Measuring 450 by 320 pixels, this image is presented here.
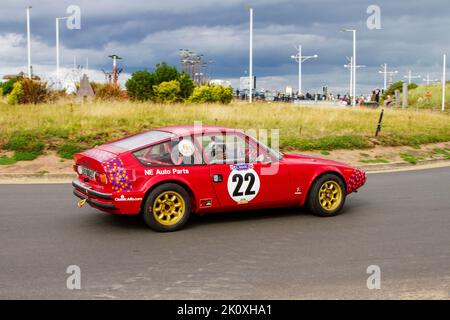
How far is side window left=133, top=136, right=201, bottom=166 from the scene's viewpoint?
777cm

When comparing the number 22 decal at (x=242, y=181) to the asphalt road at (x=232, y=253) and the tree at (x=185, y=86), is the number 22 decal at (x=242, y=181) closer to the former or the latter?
the asphalt road at (x=232, y=253)

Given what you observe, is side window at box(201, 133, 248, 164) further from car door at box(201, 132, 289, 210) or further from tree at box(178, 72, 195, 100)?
tree at box(178, 72, 195, 100)

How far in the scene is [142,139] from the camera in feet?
27.1

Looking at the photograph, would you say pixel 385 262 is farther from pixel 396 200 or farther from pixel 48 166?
pixel 48 166

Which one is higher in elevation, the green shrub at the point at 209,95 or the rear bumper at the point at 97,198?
the green shrub at the point at 209,95

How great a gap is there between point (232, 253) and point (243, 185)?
1.59 m

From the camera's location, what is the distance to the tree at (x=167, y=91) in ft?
125

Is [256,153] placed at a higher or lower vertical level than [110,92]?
lower

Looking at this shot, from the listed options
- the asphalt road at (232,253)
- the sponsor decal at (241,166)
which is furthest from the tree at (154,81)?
the sponsor decal at (241,166)

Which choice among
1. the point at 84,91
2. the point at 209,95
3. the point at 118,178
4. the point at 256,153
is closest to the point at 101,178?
the point at 118,178

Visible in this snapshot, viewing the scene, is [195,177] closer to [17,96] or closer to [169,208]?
[169,208]

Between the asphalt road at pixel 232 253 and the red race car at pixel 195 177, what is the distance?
1.22ft
